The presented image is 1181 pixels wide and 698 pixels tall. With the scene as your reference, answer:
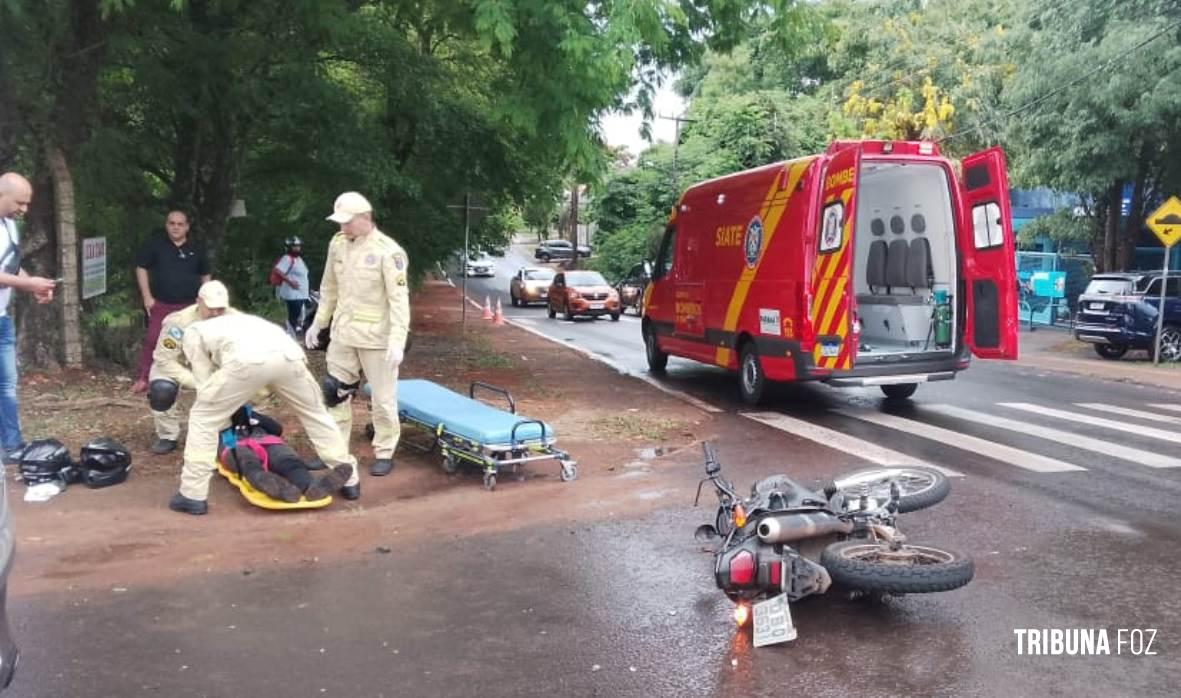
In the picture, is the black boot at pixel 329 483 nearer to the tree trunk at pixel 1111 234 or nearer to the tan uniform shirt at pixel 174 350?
the tan uniform shirt at pixel 174 350

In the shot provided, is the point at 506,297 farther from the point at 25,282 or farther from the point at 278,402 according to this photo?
the point at 25,282

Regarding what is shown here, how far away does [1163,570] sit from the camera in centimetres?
534

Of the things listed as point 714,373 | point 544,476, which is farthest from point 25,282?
point 714,373

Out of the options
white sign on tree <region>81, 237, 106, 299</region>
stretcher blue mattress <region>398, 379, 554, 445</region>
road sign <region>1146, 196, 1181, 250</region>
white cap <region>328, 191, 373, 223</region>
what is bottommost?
stretcher blue mattress <region>398, 379, 554, 445</region>

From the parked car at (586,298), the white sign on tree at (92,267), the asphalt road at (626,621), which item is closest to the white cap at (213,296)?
the asphalt road at (626,621)

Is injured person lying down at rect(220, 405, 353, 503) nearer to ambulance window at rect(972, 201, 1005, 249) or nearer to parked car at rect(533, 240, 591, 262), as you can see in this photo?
ambulance window at rect(972, 201, 1005, 249)

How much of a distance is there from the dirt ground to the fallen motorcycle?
187cm

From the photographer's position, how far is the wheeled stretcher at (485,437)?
6910 mm

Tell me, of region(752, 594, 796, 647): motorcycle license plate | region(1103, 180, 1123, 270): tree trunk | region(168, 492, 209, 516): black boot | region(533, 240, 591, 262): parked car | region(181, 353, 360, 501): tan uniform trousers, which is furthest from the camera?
region(533, 240, 591, 262): parked car

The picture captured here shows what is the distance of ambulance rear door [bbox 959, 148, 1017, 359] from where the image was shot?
32.2ft

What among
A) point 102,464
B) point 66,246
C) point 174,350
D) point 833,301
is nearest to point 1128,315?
Result: point 833,301

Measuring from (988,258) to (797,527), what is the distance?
653 centimetres

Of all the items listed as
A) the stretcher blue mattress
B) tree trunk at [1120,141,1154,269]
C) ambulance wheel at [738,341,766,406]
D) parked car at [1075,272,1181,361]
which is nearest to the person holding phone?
the stretcher blue mattress

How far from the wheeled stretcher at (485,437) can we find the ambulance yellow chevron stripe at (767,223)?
4014 mm
